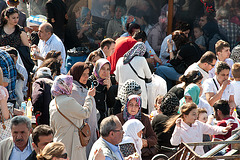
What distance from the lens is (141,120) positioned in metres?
7.25

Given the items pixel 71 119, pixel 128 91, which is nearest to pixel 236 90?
pixel 128 91

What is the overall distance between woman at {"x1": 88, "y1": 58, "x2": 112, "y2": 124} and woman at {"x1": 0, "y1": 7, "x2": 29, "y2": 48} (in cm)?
220

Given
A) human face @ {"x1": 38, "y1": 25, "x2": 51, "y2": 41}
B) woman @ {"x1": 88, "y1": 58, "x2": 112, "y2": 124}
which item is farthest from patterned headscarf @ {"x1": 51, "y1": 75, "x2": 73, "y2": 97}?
human face @ {"x1": 38, "y1": 25, "x2": 51, "y2": 41}

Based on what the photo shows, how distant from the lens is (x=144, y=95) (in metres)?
9.33

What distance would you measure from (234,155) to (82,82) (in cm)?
300

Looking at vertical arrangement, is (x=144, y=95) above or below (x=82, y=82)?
below

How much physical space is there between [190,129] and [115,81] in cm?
275

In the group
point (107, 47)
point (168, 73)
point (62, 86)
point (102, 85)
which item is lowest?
point (168, 73)

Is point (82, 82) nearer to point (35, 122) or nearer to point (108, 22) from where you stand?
point (35, 122)

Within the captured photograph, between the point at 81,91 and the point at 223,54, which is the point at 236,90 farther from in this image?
the point at 81,91

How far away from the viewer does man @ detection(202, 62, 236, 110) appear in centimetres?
903

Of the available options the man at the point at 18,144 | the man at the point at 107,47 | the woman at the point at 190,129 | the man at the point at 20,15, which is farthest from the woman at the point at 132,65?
the man at the point at 18,144

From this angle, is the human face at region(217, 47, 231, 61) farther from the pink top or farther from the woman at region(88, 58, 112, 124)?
the pink top

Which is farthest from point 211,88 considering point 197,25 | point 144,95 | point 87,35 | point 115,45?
point 87,35
